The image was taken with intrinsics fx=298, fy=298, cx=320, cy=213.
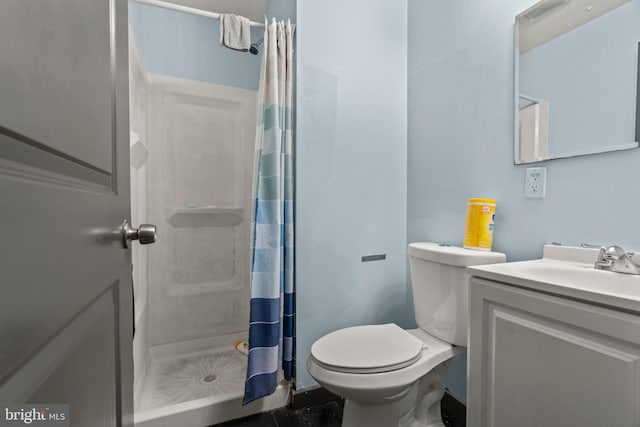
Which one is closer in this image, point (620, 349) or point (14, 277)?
point (14, 277)

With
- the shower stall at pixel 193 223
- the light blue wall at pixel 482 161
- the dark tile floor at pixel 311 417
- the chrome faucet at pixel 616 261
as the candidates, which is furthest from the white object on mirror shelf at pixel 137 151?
the chrome faucet at pixel 616 261

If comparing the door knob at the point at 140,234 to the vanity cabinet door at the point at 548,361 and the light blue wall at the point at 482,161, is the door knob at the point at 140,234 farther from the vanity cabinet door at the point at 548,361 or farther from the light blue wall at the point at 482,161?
the light blue wall at the point at 482,161

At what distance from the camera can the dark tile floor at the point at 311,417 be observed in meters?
1.34

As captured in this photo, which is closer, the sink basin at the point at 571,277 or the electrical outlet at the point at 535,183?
the sink basin at the point at 571,277

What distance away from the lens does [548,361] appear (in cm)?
67

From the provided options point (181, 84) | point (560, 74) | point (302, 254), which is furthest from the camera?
point (181, 84)

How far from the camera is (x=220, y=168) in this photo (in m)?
2.05

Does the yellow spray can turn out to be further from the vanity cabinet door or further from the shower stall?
the shower stall

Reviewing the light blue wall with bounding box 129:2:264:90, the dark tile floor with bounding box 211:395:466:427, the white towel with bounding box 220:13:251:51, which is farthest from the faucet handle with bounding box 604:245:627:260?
the light blue wall with bounding box 129:2:264:90

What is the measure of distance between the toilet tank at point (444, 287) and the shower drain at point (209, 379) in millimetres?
1172

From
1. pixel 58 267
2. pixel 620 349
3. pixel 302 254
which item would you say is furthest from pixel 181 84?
pixel 620 349

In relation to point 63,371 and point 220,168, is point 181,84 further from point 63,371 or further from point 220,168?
point 63,371

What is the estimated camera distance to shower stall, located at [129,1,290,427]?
5.86 feet

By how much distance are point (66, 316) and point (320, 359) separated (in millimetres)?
900
